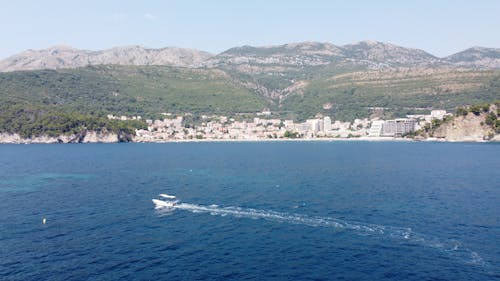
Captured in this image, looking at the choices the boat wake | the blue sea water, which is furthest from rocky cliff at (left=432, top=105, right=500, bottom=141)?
the boat wake

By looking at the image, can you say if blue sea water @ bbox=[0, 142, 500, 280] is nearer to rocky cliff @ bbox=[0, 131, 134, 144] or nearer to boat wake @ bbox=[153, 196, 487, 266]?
boat wake @ bbox=[153, 196, 487, 266]

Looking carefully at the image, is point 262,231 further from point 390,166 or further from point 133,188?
point 390,166

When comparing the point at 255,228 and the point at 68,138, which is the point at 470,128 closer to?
the point at 255,228

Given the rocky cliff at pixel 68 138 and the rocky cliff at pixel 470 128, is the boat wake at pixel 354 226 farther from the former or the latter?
the rocky cliff at pixel 68 138

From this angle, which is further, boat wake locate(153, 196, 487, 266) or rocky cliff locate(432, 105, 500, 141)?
rocky cliff locate(432, 105, 500, 141)

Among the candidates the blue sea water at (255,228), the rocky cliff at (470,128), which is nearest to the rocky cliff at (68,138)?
the blue sea water at (255,228)
